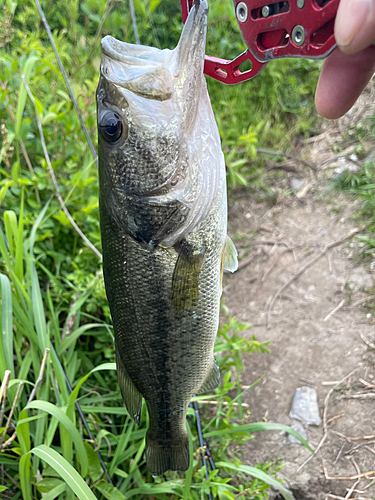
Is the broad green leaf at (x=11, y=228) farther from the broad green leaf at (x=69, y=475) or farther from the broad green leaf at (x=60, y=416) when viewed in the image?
the broad green leaf at (x=69, y=475)

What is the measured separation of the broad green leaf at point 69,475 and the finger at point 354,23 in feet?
4.85

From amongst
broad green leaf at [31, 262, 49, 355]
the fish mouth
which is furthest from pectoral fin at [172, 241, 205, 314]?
broad green leaf at [31, 262, 49, 355]

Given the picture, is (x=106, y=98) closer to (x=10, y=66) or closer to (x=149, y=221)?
(x=149, y=221)

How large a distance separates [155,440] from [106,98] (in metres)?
1.18

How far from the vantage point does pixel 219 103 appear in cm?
378

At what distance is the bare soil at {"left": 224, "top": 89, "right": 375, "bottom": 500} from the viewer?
90.4 inches

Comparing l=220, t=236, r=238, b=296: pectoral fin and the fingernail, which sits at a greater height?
the fingernail

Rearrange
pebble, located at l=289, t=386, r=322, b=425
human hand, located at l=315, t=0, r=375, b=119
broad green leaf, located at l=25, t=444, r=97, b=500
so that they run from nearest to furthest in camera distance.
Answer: human hand, located at l=315, t=0, r=375, b=119
broad green leaf, located at l=25, t=444, r=97, b=500
pebble, located at l=289, t=386, r=322, b=425

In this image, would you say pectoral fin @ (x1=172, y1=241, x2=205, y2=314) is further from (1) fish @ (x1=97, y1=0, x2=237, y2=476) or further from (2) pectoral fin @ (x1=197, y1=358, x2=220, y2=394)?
(2) pectoral fin @ (x1=197, y1=358, x2=220, y2=394)

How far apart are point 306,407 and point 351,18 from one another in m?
2.22

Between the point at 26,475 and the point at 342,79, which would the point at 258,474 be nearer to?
the point at 26,475

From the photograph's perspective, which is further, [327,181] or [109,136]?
[327,181]

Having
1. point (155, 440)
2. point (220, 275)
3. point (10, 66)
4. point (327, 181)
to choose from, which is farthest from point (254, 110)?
point (155, 440)

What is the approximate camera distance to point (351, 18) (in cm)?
82
